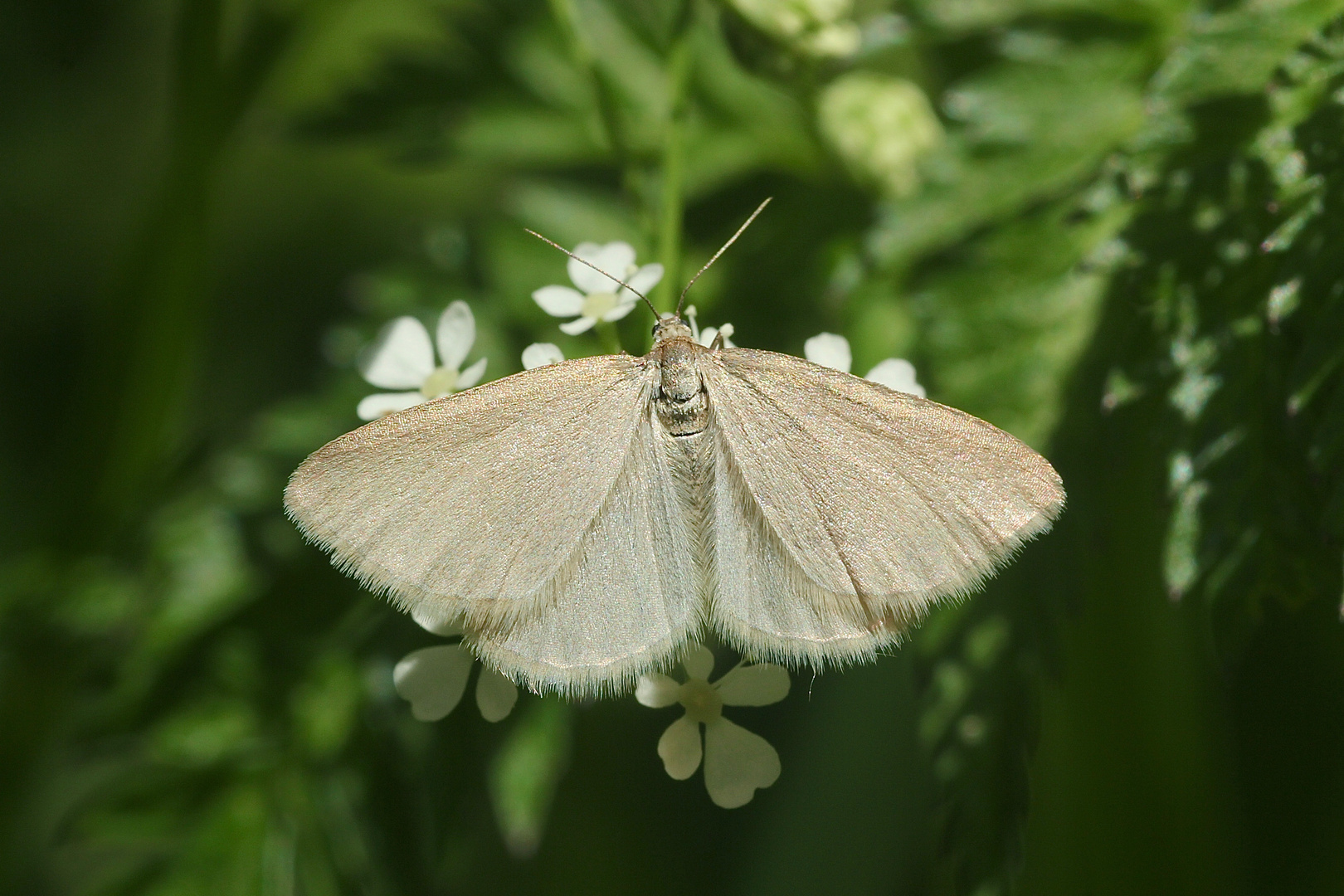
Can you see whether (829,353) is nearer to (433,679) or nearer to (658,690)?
(658,690)

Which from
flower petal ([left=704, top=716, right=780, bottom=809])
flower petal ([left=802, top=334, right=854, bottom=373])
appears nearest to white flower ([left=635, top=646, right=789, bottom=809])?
flower petal ([left=704, top=716, right=780, bottom=809])

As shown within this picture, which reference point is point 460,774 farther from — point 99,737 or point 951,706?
point 951,706

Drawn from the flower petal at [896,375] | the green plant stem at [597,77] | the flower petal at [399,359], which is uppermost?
the green plant stem at [597,77]

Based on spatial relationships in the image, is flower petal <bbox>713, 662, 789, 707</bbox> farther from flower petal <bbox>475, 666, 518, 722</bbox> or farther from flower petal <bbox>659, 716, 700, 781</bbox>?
flower petal <bbox>475, 666, 518, 722</bbox>

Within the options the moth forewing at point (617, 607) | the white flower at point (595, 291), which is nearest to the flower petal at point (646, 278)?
the white flower at point (595, 291)

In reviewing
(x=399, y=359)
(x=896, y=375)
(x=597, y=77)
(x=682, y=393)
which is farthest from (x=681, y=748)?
(x=597, y=77)

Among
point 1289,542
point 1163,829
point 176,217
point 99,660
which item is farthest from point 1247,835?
point 176,217

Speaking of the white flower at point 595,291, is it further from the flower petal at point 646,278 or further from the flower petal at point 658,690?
the flower petal at point 658,690
